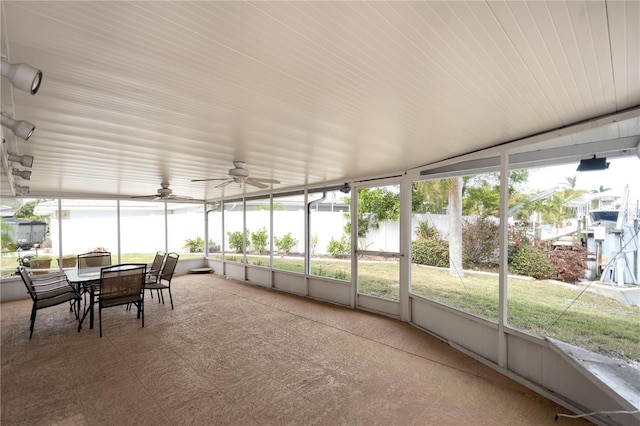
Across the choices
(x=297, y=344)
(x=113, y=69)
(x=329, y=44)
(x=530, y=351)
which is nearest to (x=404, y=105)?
(x=329, y=44)

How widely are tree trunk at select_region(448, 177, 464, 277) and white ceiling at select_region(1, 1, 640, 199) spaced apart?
1.02 metres

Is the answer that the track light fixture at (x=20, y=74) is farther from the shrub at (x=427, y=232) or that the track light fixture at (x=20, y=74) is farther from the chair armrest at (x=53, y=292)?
the chair armrest at (x=53, y=292)

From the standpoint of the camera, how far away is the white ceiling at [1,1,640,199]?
998mm

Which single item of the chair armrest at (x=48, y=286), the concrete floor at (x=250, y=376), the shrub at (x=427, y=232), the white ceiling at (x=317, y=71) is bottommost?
the concrete floor at (x=250, y=376)

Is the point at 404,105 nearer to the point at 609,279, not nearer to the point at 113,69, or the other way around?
the point at 113,69

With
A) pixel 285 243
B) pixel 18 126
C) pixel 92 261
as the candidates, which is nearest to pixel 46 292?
pixel 92 261

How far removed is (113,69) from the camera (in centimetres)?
133

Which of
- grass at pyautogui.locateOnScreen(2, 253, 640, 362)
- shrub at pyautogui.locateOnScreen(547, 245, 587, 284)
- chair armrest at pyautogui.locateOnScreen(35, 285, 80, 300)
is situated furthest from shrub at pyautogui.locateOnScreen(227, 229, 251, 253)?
shrub at pyautogui.locateOnScreen(547, 245, 587, 284)

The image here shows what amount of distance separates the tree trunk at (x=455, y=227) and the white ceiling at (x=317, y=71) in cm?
102

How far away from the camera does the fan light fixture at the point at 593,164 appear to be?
229 centimetres

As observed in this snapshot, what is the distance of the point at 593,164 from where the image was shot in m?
2.34

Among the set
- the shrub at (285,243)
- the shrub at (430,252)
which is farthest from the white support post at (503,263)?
the shrub at (285,243)

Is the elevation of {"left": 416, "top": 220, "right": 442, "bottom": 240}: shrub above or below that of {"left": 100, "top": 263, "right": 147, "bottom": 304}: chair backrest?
above

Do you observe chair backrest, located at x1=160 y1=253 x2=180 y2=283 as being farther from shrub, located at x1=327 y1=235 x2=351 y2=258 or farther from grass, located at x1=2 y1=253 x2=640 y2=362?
grass, located at x1=2 y1=253 x2=640 y2=362
